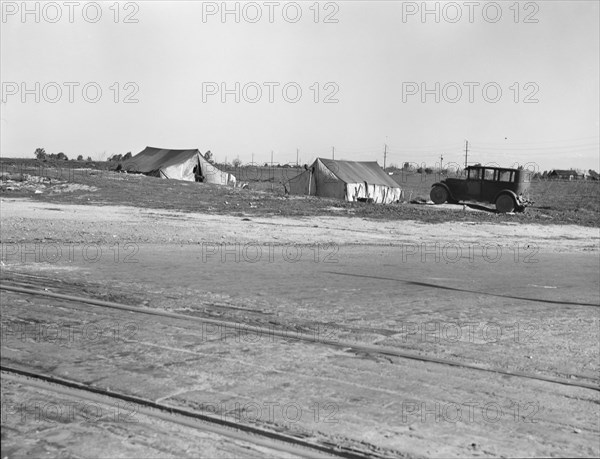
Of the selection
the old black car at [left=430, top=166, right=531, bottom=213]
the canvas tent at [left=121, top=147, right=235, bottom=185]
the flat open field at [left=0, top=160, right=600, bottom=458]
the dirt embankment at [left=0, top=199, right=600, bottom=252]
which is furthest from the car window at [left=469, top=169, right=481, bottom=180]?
the flat open field at [left=0, top=160, right=600, bottom=458]

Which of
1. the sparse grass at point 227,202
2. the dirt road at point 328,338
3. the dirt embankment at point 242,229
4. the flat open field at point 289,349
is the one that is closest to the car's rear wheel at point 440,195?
the sparse grass at point 227,202

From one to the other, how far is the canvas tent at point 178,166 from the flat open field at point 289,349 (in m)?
24.3

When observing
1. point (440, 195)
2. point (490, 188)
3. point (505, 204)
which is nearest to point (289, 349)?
point (505, 204)

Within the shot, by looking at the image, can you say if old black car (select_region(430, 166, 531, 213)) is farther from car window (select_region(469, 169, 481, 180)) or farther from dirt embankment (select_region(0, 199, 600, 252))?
dirt embankment (select_region(0, 199, 600, 252))

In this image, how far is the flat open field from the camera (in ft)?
16.9

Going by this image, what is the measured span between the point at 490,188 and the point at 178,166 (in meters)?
17.7

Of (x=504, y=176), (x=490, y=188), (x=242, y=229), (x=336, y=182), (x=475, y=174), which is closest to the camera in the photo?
(x=242, y=229)

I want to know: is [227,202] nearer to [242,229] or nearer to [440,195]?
[242,229]

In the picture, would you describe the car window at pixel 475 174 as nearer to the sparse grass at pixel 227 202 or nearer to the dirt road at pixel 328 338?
the sparse grass at pixel 227 202

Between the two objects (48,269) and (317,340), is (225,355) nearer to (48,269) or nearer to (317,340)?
(317,340)

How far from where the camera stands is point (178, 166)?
139ft

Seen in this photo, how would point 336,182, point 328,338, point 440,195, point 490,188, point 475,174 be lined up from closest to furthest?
point 328,338, point 490,188, point 475,174, point 440,195, point 336,182

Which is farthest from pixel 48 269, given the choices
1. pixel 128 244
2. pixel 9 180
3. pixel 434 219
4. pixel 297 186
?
pixel 297 186

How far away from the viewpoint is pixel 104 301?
31.3ft
